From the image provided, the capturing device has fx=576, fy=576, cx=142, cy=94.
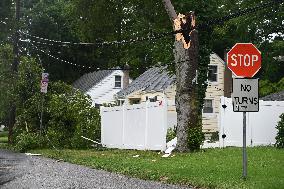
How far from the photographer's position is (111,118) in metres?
27.7

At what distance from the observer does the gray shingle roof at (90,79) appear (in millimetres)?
56219

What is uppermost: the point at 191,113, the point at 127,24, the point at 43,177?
the point at 127,24

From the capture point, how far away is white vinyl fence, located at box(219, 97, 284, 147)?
77.2ft

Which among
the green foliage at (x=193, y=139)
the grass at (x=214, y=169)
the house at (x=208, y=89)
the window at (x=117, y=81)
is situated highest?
the window at (x=117, y=81)

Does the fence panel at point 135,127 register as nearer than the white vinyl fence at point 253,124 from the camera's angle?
No

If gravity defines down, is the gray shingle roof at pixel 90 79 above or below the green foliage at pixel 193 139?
above

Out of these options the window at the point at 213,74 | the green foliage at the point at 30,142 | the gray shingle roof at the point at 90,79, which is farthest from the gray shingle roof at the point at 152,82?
the green foliage at the point at 30,142

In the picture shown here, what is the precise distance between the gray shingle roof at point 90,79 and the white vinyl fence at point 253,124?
33217mm

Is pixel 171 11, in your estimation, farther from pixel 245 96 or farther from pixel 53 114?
pixel 53 114

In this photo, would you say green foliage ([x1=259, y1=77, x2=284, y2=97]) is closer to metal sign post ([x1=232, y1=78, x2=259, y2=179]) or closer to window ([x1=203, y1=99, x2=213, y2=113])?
window ([x1=203, y1=99, x2=213, y2=113])

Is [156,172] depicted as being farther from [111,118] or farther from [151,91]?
[151,91]

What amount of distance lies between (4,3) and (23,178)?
27739 millimetres

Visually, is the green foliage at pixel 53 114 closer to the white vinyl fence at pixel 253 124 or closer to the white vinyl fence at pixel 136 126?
the white vinyl fence at pixel 136 126

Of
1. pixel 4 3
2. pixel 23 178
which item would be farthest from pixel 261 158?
pixel 4 3
